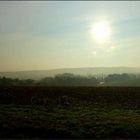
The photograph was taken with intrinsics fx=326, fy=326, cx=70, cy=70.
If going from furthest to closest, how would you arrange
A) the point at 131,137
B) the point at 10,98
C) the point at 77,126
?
the point at 10,98, the point at 77,126, the point at 131,137

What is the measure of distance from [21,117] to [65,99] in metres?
8.68

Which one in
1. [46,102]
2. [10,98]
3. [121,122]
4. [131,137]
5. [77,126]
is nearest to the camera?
[131,137]

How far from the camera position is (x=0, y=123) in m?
13.1

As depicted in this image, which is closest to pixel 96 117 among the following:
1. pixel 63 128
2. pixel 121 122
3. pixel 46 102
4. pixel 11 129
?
pixel 121 122

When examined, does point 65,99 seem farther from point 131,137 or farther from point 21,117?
point 131,137

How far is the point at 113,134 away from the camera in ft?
38.4

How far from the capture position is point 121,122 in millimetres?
13445

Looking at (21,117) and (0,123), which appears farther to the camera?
(21,117)

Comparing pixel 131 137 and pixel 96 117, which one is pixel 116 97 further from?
pixel 131 137

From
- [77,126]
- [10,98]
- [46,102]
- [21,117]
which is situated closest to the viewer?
[77,126]

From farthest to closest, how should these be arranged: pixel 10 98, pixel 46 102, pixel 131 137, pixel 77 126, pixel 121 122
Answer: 1. pixel 10 98
2. pixel 46 102
3. pixel 121 122
4. pixel 77 126
5. pixel 131 137

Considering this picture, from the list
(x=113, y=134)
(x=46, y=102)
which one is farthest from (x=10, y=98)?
(x=113, y=134)

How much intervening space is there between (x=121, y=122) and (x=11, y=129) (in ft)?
14.8

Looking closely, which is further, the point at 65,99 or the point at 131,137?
the point at 65,99
